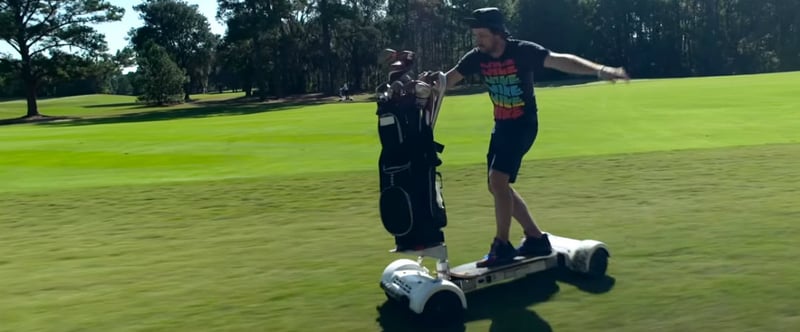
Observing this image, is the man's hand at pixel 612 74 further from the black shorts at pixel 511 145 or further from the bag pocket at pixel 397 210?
the bag pocket at pixel 397 210

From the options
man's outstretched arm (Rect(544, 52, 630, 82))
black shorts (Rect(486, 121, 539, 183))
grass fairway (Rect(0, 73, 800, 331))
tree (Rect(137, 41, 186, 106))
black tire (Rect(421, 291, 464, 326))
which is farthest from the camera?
tree (Rect(137, 41, 186, 106))

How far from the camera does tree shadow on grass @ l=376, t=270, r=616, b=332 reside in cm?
556

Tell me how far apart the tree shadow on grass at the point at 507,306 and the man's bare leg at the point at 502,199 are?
1.39ft

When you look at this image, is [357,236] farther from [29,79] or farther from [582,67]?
[29,79]

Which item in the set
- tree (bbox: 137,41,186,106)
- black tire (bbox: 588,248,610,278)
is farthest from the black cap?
tree (bbox: 137,41,186,106)

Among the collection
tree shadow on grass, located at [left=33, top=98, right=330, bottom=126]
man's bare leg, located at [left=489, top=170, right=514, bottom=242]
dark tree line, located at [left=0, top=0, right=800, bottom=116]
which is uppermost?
dark tree line, located at [left=0, top=0, right=800, bottom=116]

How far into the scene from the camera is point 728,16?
102375 millimetres

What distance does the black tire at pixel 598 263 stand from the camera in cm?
649

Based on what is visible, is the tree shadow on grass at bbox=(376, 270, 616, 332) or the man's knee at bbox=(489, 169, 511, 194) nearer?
the tree shadow on grass at bbox=(376, 270, 616, 332)

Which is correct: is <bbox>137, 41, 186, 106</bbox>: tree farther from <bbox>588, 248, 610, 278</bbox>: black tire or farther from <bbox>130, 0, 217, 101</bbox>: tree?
<bbox>588, 248, 610, 278</bbox>: black tire

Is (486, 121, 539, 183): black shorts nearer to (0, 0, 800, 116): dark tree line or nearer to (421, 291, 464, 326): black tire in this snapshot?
(421, 291, 464, 326): black tire

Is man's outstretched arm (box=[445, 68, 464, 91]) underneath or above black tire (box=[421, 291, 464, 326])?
above

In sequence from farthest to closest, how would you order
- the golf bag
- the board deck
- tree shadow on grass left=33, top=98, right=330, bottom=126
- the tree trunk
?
1. the tree trunk
2. tree shadow on grass left=33, top=98, right=330, bottom=126
3. the board deck
4. the golf bag

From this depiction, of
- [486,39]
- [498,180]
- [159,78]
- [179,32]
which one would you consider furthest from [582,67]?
[179,32]
